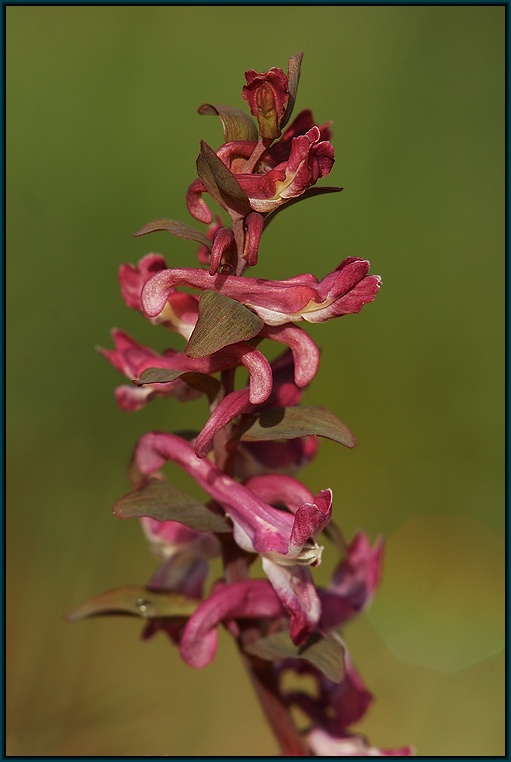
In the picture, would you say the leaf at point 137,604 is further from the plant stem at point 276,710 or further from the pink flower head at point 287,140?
the pink flower head at point 287,140

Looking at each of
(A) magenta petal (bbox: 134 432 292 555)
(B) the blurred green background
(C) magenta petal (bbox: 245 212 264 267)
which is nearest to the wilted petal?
(A) magenta petal (bbox: 134 432 292 555)

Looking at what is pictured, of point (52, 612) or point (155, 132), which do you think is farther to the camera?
point (155, 132)

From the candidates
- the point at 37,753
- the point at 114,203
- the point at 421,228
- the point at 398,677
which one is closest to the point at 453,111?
the point at 421,228

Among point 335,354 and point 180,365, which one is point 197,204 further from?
point 335,354

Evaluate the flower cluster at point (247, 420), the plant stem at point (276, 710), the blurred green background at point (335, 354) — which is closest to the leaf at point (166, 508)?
the flower cluster at point (247, 420)

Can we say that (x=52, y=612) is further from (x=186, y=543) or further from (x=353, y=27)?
(x=353, y=27)

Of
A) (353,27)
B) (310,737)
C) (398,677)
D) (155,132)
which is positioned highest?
(353,27)
